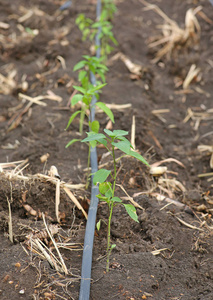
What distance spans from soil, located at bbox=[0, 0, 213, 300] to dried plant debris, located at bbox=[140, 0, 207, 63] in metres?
0.07

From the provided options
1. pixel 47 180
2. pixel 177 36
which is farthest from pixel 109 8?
pixel 47 180

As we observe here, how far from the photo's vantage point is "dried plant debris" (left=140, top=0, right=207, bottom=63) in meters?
3.94

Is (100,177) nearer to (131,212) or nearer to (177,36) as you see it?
(131,212)

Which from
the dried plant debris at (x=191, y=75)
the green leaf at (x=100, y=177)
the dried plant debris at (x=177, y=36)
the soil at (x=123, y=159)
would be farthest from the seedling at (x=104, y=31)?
the green leaf at (x=100, y=177)

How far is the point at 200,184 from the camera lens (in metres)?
2.50

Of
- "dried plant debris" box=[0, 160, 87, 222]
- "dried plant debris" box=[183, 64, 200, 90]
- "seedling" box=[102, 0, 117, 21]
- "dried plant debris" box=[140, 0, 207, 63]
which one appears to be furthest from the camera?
"seedling" box=[102, 0, 117, 21]

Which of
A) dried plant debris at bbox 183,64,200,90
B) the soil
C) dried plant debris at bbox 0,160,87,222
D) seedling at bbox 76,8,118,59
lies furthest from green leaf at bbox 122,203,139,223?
dried plant debris at bbox 183,64,200,90

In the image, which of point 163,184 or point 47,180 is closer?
point 47,180

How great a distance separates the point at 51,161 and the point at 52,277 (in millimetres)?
941

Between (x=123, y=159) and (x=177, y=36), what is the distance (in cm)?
225

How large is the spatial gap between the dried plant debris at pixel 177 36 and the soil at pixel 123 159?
0.07m

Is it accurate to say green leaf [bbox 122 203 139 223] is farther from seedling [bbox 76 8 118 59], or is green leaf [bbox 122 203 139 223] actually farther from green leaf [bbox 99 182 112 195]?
seedling [bbox 76 8 118 59]

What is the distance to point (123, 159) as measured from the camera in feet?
7.39

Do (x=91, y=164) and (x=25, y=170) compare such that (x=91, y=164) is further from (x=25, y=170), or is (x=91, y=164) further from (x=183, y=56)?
(x=183, y=56)
